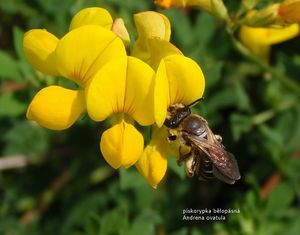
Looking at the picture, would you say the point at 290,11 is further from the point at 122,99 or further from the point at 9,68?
the point at 9,68

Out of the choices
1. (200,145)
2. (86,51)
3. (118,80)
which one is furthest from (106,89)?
(200,145)

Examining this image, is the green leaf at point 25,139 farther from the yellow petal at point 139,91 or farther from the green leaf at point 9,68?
the yellow petal at point 139,91

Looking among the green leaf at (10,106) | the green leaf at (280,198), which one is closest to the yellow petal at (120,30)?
the green leaf at (10,106)

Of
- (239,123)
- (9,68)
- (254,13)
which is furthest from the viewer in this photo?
(239,123)

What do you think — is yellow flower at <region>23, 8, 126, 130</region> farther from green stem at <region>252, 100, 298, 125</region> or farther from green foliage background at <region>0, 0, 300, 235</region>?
green stem at <region>252, 100, 298, 125</region>

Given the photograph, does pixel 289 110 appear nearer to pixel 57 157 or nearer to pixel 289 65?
pixel 289 65

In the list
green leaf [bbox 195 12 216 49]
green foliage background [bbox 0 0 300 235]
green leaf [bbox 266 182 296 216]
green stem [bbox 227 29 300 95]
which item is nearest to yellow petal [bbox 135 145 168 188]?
green stem [bbox 227 29 300 95]

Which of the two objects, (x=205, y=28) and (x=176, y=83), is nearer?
(x=176, y=83)
